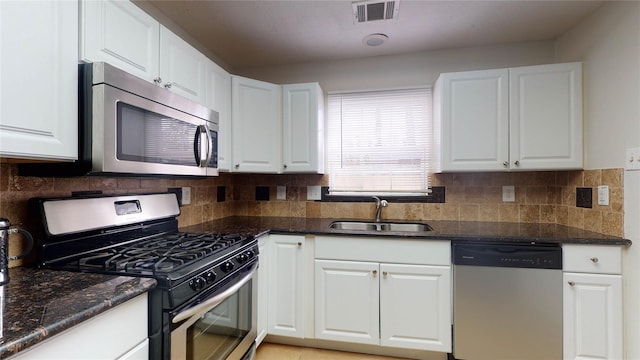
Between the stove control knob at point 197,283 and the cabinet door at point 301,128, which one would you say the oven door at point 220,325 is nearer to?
the stove control knob at point 197,283

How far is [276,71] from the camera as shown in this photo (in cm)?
280

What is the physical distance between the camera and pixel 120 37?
1293 mm

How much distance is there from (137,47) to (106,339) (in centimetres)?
123

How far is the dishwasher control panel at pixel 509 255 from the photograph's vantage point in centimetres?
174

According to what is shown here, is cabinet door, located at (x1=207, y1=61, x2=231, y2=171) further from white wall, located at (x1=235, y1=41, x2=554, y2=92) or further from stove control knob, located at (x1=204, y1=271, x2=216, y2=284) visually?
stove control knob, located at (x1=204, y1=271, x2=216, y2=284)

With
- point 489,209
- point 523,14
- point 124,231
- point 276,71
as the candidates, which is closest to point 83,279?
point 124,231

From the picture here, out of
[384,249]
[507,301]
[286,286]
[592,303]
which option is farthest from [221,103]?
[592,303]

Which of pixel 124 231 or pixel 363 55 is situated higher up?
pixel 363 55

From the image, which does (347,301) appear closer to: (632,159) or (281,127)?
(281,127)

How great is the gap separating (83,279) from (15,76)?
0.70 metres

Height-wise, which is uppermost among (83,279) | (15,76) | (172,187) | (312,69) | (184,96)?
(312,69)

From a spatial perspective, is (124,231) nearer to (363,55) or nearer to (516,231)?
(363,55)

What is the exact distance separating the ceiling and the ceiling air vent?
0.04 m

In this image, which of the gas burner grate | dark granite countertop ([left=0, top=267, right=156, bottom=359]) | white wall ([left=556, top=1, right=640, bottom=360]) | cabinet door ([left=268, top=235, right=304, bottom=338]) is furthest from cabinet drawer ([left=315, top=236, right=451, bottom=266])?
dark granite countertop ([left=0, top=267, right=156, bottom=359])
